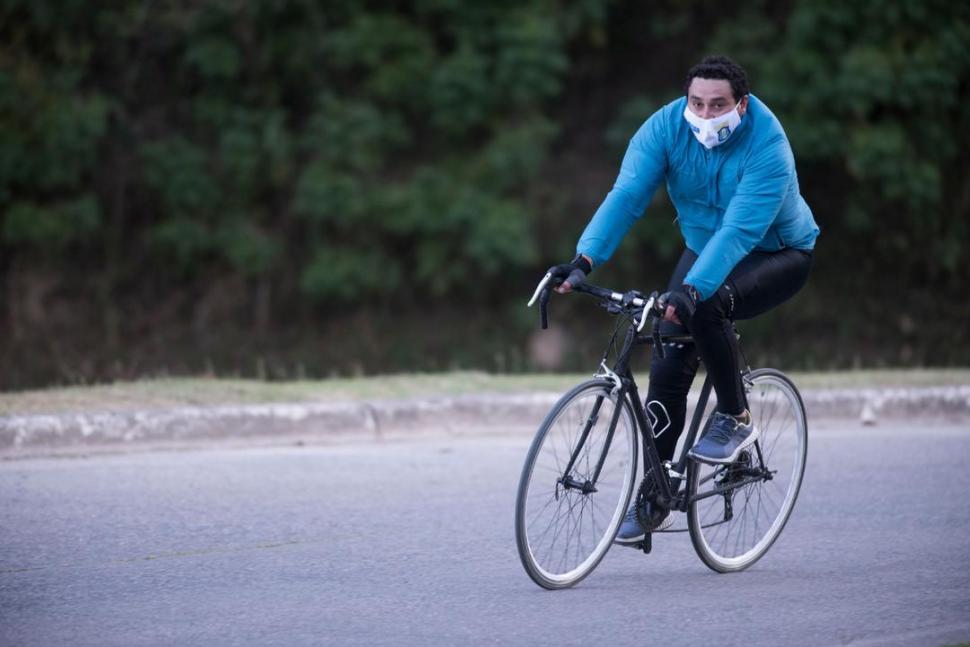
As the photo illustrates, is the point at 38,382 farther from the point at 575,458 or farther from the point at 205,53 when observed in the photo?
the point at 575,458

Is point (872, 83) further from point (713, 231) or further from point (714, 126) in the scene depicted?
point (714, 126)

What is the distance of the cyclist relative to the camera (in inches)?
195

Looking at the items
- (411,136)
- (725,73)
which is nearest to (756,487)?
(725,73)

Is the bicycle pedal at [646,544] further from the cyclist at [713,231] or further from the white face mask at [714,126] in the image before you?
the white face mask at [714,126]

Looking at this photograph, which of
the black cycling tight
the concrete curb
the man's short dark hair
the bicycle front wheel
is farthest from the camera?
the concrete curb

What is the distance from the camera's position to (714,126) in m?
4.98

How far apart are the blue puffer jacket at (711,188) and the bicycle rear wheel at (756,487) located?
0.73m

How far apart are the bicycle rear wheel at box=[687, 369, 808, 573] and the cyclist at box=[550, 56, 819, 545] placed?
6.3 inches

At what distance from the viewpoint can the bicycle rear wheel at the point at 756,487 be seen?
17.8ft

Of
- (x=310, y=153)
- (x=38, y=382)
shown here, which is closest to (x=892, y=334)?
(x=310, y=153)

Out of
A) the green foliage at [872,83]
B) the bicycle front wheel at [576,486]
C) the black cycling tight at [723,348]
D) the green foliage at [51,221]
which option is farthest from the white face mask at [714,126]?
the green foliage at [51,221]

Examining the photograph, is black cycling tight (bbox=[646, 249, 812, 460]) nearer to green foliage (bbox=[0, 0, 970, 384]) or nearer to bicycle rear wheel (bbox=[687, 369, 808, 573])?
bicycle rear wheel (bbox=[687, 369, 808, 573])

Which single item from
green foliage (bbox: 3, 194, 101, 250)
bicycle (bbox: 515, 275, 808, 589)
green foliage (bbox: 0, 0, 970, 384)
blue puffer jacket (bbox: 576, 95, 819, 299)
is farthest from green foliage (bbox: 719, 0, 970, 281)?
blue puffer jacket (bbox: 576, 95, 819, 299)

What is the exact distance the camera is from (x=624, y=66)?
19.7 m
